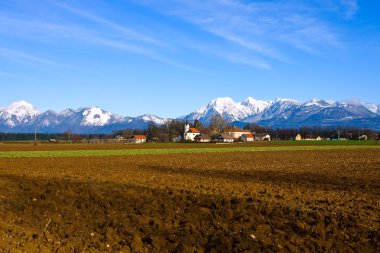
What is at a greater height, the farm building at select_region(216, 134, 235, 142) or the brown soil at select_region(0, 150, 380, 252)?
the farm building at select_region(216, 134, 235, 142)

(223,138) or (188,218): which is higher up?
(223,138)

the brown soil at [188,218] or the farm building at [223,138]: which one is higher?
the farm building at [223,138]

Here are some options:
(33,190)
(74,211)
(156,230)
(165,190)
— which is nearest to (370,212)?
(156,230)

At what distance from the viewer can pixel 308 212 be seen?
14219mm

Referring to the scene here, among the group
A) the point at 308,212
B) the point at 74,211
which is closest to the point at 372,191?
the point at 308,212

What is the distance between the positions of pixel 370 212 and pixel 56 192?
13418 millimetres

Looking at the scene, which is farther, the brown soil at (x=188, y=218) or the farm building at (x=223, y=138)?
the farm building at (x=223, y=138)

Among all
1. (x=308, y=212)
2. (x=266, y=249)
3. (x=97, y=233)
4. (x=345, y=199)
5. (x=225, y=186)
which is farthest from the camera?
(x=225, y=186)

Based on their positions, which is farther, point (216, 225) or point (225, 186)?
point (225, 186)

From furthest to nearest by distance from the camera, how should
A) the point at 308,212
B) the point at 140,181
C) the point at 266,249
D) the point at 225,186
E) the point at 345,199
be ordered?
the point at 140,181
the point at 225,186
the point at 345,199
the point at 308,212
the point at 266,249

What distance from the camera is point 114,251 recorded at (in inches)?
412

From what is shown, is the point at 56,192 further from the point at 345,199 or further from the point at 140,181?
the point at 345,199

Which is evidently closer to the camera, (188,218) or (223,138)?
(188,218)

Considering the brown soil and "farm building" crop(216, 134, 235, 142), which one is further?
"farm building" crop(216, 134, 235, 142)
